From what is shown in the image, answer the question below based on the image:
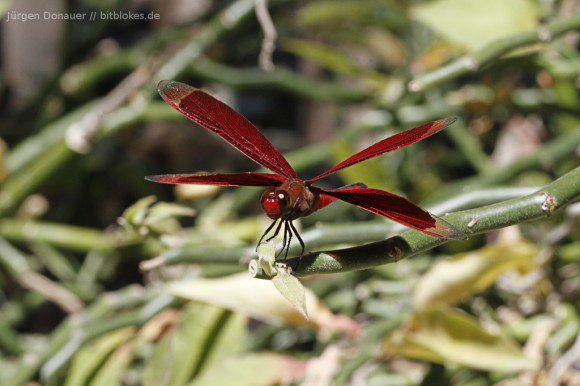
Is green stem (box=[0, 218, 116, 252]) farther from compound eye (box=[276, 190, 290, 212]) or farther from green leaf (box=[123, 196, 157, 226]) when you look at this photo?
compound eye (box=[276, 190, 290, 212])

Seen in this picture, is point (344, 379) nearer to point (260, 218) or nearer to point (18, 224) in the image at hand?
point (260, 218)

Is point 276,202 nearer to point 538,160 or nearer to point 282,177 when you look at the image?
point 282,177

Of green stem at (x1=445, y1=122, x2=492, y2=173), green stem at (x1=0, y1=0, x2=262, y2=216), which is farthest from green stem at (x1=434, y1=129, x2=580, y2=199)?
green stem at (x1=0, y1=0, x2=262, y2=216)

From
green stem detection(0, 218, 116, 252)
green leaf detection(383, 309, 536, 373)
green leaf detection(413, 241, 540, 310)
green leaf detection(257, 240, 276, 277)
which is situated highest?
green stem detection(0, 218, 116, 252)

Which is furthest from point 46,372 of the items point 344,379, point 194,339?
point 344,379

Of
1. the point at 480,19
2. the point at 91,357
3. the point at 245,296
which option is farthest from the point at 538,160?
the point at 91,357

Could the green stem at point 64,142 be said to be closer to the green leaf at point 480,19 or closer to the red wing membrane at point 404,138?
the green leaf at point 480,19

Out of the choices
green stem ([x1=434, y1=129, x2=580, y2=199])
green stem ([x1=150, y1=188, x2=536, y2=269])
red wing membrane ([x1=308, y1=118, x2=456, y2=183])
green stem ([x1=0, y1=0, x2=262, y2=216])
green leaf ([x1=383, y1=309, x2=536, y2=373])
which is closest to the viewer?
red wing membrane ([x1=308, y1=118, x2=456, y2=183])
